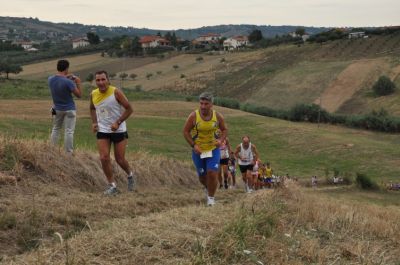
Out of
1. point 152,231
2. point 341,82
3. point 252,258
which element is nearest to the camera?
point 252,258

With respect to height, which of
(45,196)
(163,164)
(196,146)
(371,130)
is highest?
(196,146)

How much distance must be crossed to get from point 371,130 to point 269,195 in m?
Result: 49.2

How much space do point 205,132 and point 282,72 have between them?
7411cm

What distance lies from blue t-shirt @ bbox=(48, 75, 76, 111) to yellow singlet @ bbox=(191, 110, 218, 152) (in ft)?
8.06

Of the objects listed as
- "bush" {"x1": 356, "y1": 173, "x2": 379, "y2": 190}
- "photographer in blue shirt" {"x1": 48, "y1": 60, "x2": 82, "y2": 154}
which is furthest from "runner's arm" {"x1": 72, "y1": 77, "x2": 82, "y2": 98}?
"bush" {"x1": 356, "y1": 173, "x2": 379, "y2": 190}

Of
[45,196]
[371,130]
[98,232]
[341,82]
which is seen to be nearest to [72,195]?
[45,196]

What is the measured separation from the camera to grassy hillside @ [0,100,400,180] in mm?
33875

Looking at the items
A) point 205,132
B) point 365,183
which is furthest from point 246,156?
point 365,183

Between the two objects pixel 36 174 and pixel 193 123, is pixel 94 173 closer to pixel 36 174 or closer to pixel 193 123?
pixel 36 174

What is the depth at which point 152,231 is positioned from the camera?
4781 millimetres

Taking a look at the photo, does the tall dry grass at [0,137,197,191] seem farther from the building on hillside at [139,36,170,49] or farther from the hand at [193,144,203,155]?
the building on hillside at [139,36,170,49]

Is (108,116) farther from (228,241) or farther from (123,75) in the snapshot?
(123,75)

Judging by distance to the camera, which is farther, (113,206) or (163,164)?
(163,164)

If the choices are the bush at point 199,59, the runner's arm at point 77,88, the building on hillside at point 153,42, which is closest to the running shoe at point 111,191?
the runner's arm at point 77,88
